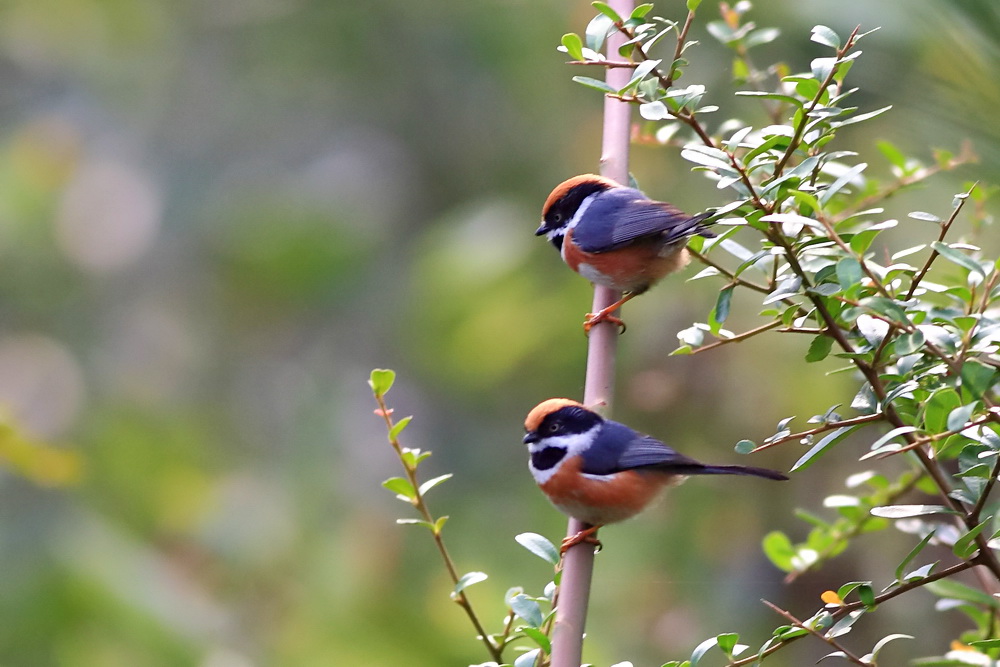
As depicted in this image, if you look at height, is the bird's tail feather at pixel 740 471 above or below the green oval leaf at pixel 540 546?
below

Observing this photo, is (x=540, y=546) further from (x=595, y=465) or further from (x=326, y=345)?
(x=326, y=345)

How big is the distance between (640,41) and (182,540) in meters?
3.57

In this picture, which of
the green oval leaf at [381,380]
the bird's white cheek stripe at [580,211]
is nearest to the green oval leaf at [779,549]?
the green oval leaf at [381,380]

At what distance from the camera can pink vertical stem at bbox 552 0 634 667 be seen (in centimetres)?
128

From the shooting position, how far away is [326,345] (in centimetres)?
646

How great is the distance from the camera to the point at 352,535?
4348mm

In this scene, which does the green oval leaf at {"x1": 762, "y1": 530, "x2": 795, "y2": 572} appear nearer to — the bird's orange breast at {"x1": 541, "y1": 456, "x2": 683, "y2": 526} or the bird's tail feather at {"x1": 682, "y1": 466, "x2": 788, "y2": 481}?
the bird's tail feather at {"x1": 682, "y1": 466, "x2": 788, "y2": 481}

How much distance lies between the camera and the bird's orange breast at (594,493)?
6.00ft

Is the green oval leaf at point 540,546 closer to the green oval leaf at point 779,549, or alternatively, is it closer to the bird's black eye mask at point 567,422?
→ the bird's black eye mask at point 567,422

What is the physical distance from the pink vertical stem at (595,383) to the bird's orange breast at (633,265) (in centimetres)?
24

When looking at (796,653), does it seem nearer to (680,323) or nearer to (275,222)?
(680,323)

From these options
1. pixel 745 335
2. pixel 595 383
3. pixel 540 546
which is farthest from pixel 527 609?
pixel 745 335

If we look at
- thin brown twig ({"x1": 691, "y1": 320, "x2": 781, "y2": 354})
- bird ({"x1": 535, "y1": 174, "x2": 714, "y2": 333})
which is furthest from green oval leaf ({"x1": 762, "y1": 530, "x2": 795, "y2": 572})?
bird ({"x1": 535, "y1": 174, "x2": 714, "y2": 333})

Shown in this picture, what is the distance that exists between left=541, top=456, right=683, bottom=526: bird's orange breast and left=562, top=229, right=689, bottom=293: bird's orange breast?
40 cm
